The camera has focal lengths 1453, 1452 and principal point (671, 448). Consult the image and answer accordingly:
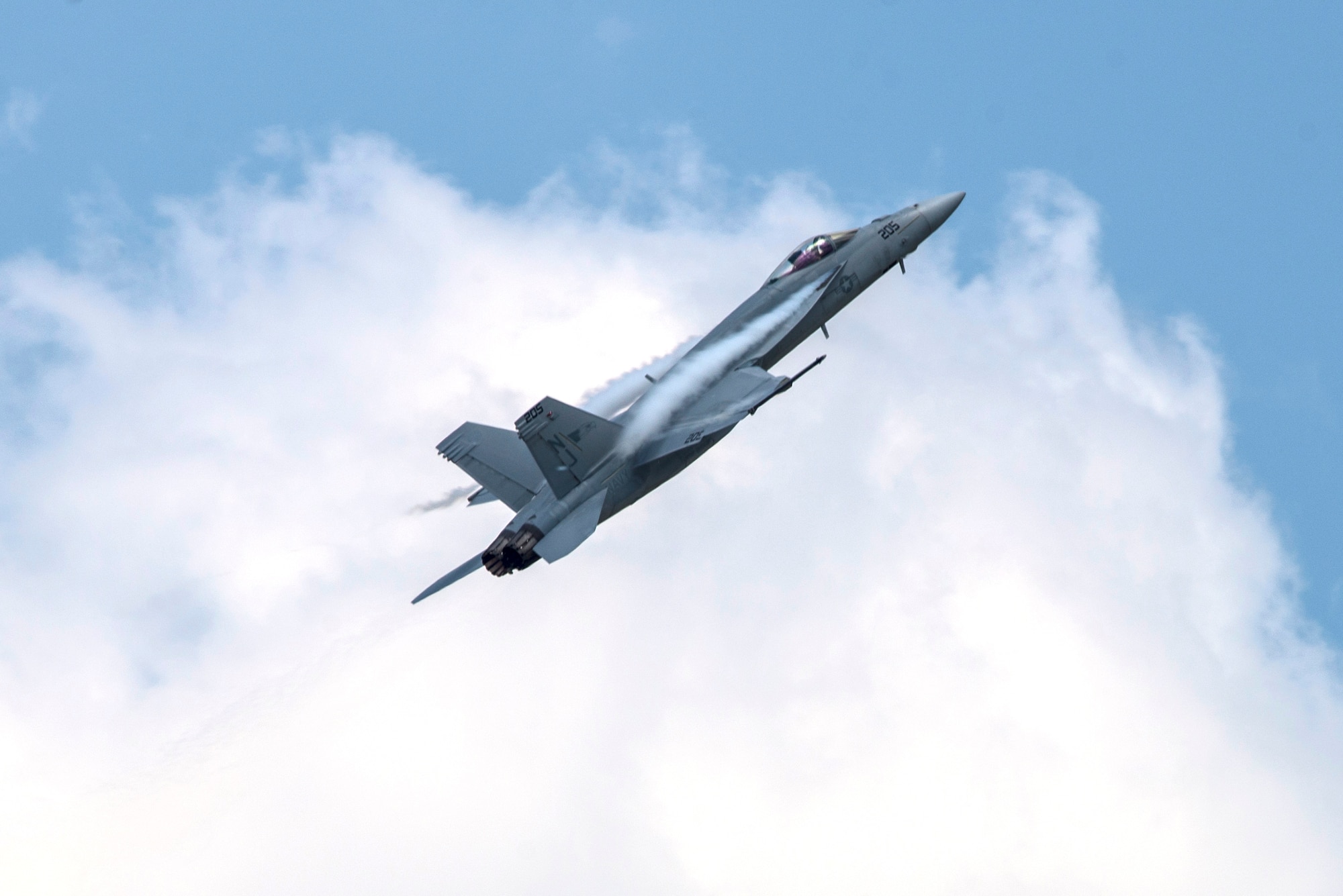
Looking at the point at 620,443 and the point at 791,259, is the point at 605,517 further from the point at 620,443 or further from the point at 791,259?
the point at 791,259

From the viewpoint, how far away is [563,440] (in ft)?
123

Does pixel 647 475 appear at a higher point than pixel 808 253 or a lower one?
lower

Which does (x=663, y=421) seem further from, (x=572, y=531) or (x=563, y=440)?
(x=572, y=531)

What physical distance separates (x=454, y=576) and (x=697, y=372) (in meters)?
9.31

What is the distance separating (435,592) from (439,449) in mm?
5695

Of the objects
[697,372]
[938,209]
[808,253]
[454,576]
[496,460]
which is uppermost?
[938,209]

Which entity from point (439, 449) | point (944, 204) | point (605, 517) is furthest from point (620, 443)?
point (944, 204)

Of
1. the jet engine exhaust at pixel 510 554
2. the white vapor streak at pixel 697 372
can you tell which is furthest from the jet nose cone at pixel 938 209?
the jet engine exhaust at pixel 510 554

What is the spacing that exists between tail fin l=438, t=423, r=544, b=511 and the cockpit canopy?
10.0 meters

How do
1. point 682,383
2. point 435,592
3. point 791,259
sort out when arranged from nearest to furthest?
point 435,592
point 682,383
point 791,259

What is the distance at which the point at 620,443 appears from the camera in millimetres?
38375

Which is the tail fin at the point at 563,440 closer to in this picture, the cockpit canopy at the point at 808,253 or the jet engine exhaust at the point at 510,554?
the jet engine exhaust at the point at 510,554

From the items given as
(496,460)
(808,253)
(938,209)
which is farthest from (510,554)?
(938,209)

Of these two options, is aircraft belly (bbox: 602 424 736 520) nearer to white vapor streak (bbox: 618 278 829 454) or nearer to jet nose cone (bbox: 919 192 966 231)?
white vapor streak (bbox: 618 278 829 454)
